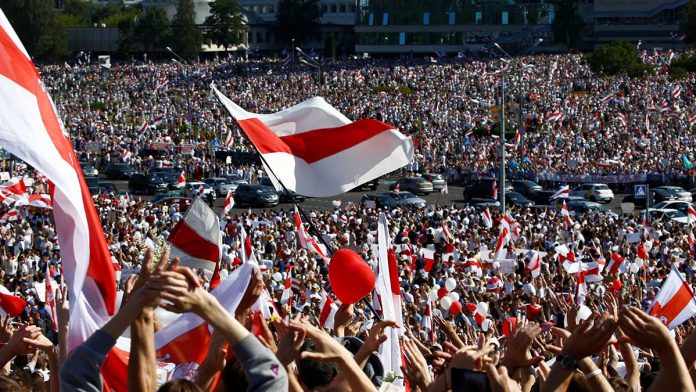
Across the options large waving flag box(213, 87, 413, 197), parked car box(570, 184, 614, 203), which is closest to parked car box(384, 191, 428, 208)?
parked car box(570, 184, 614, 203)

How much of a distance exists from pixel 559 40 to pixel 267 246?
69291 mm

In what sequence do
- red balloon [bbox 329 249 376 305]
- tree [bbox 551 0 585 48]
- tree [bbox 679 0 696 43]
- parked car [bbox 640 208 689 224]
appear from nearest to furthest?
1. red balloon [bbox 329 249 376 305]
2. parked car [bbox 640 208 689 224]
3. tree [bbox 679 0 696 43]
4. tree [bbox 551 0 585 48]

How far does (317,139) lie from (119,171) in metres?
38.1

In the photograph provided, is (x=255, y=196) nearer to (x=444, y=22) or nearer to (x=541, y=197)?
(x=541, y=197)

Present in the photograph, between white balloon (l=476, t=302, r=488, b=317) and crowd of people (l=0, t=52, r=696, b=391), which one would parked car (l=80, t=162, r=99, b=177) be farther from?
white balloon (l=476, t=302, r=488, b=317)

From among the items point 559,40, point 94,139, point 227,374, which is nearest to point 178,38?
point 559,40

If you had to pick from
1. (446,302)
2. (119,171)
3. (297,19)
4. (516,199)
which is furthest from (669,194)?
(297,19)

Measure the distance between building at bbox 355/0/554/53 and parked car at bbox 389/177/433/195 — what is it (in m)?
57.0

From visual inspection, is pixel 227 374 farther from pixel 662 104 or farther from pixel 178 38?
pixel 178 38

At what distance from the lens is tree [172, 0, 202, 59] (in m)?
100

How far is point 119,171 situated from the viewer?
48094 mm

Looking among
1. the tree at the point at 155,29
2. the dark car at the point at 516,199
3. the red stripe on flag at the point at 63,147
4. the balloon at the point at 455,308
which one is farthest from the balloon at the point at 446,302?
the tree at the point at 155,29

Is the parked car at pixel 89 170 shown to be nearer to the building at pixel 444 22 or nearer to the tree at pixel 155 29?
the tree at pixel 155 29

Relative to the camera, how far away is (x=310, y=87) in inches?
2810
